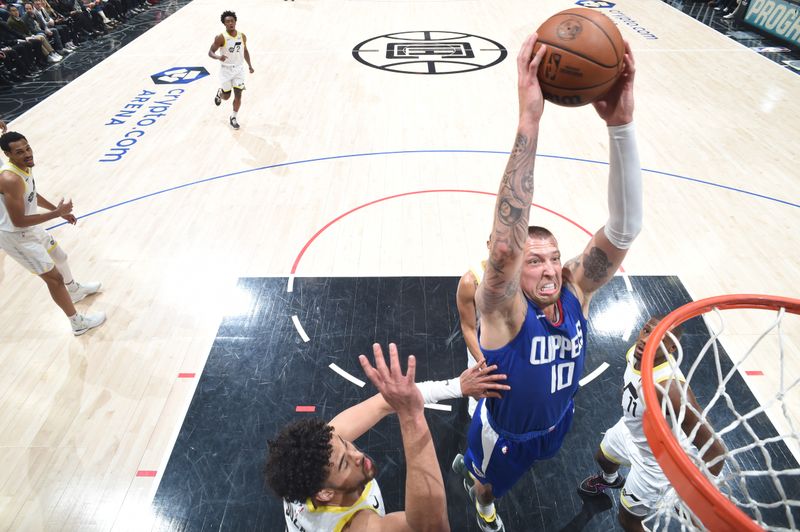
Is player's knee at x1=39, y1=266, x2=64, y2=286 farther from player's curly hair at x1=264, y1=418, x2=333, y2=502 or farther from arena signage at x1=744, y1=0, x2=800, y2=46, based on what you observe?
arena signage at x1=744, y1=0, x2=800, y2=46

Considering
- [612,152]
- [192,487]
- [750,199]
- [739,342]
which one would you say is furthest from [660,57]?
[192,487]

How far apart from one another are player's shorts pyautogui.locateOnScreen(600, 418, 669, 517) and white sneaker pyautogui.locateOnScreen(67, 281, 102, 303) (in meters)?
4.95

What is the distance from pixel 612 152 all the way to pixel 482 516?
2411 millimetres

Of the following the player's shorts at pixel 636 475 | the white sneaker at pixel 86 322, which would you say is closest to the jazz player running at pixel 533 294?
the player's shorts at pixel 636 475

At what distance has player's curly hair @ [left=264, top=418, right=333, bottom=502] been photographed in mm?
1977

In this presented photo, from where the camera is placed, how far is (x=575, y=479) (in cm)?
360

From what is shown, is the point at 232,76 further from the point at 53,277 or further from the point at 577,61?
the point at 577,61

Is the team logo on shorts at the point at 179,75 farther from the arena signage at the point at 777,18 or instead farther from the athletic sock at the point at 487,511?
the arena signage at the point at 777,18

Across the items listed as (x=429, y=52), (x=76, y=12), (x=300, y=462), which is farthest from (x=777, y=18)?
(x=76, y=12)

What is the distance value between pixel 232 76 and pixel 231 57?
280 mm

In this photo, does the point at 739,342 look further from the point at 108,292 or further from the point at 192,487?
the point at 108,292

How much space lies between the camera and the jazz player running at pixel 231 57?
298 inches

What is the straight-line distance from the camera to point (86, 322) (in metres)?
4.82

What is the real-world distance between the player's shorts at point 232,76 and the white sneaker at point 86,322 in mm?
4489
